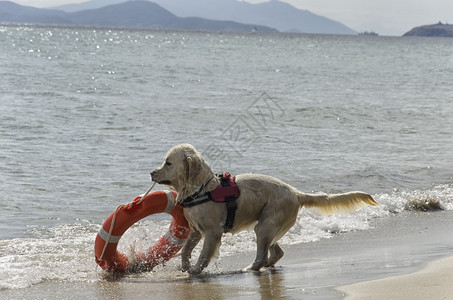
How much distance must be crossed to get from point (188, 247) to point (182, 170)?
97cm

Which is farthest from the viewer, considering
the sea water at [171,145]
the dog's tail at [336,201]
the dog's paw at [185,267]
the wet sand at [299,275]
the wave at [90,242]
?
the sea water at [171,145]

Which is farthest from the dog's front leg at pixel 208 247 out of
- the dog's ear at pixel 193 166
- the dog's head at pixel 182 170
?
the dog's ear at pixel 193 166

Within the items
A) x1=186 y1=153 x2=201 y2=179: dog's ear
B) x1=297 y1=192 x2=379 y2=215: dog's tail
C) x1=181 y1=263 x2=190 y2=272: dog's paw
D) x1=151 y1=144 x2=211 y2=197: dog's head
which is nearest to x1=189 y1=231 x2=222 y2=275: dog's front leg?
x1=181 y1=263 x2=190 y2=272: dog's paw

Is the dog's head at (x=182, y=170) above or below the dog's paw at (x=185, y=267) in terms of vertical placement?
above

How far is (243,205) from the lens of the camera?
7199 mm

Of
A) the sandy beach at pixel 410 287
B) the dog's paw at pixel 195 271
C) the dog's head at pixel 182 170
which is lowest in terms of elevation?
the dog's paw at pixel 195 271

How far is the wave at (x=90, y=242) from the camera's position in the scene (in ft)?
Answer: 23.0

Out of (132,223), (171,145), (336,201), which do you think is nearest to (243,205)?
(336,201)

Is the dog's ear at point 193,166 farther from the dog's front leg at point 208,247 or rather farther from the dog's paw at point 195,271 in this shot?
the dog's paw at point 195,271

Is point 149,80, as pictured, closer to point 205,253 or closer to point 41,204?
point 41,204

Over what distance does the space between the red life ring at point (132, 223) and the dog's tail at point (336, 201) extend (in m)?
1.45

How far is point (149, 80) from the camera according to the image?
32.7 m

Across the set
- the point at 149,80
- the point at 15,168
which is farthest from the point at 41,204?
the point at 149,80

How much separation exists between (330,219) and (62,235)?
3.83 m
